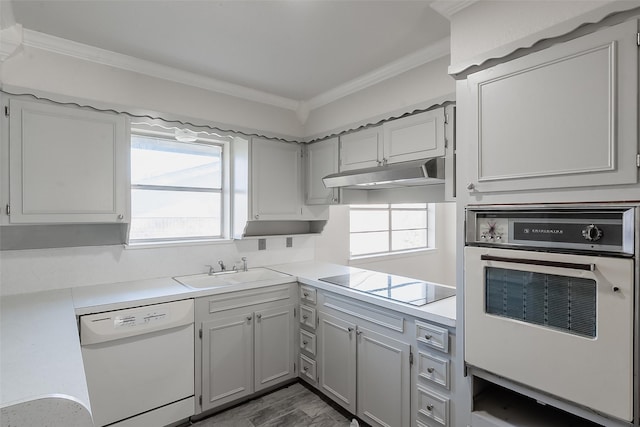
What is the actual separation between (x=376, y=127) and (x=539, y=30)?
4.19ft

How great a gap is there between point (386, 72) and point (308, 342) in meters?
2.20

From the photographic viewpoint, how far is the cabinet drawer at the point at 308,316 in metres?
2.63

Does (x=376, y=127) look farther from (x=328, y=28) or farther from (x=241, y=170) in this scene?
(x=241, y=170)

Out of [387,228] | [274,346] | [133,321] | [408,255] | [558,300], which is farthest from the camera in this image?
[408,255]

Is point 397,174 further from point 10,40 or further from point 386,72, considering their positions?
point 10,40

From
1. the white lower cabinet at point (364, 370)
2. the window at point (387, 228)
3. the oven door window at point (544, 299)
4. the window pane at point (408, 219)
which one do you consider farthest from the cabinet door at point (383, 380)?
the window pane at point (408, 219)

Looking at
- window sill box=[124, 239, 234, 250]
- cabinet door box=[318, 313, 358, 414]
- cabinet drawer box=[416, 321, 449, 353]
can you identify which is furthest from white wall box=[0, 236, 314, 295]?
cabinet drawer box=[416, 321, 449, 353]

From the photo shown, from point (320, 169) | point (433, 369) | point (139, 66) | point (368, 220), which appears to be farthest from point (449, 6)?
point (368, 220)

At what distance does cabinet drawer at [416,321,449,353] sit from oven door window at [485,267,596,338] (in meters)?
0.33

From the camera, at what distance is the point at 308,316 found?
8.84 feet

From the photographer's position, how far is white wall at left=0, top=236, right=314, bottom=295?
2160 mm

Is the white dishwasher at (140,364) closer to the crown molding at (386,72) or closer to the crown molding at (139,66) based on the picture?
the crown molding at (139,66)

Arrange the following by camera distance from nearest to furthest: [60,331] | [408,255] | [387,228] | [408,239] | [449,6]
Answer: [60,331] < [449,6] < [387,228] < [408,255] < [408,239]

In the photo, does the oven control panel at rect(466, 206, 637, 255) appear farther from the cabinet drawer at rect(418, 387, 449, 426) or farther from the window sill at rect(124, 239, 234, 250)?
the window sill at rect(124, 239, 234, 250)
